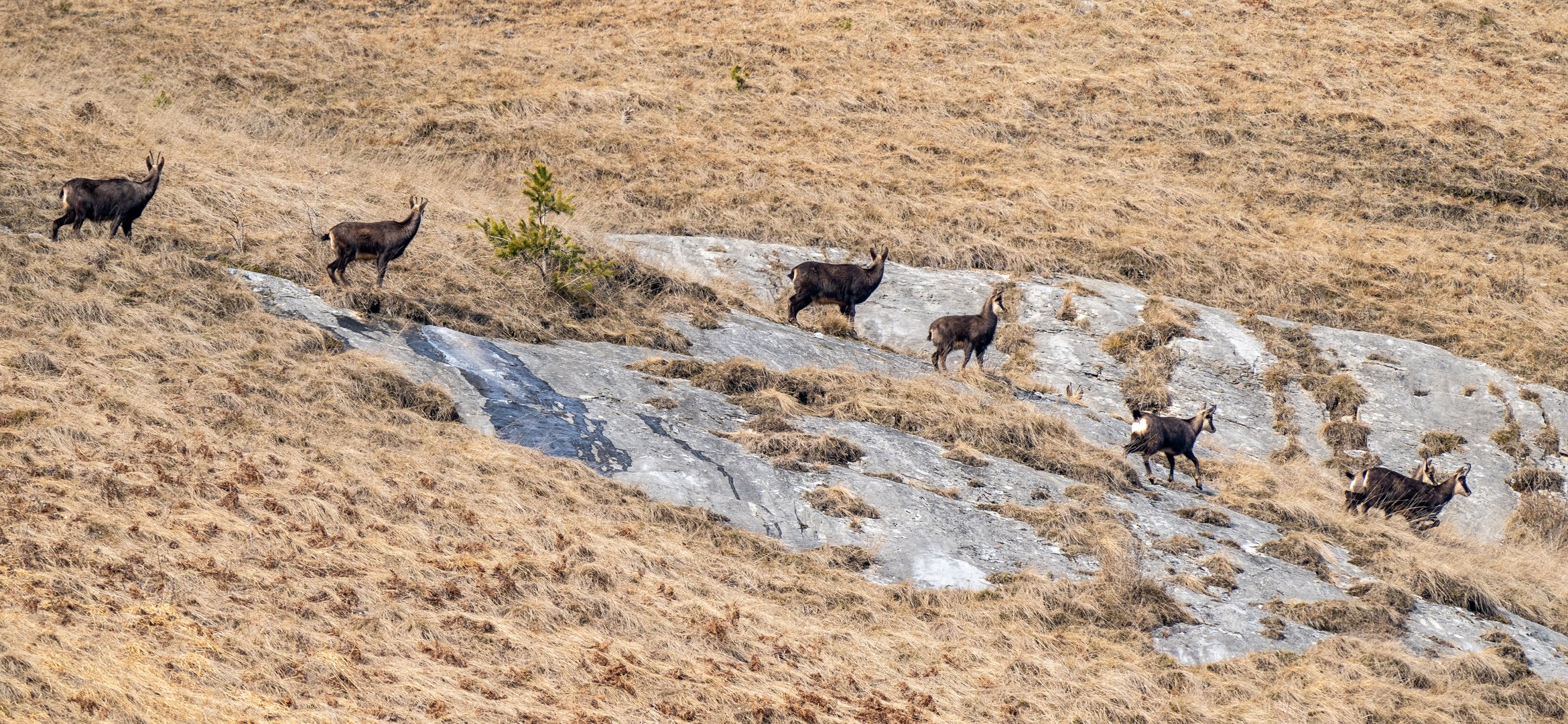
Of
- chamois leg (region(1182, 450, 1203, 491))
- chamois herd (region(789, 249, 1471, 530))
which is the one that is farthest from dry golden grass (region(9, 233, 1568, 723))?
chamois leg (region(1182, 450, 1203, 491))

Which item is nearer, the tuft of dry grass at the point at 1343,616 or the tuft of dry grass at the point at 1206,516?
the tuft of dry grass at the point at 1343,616

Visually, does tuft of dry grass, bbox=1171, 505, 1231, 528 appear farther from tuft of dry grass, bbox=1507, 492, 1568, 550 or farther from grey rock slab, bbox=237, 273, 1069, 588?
tuft of dry grass, bbox=1507, 492, 1568, 550

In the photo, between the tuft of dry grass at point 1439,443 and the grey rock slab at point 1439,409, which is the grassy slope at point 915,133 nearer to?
the grey rock slab at point 1439,409

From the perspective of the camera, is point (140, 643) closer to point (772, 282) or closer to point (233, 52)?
point (772, 282)

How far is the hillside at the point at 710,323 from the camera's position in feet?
32.3

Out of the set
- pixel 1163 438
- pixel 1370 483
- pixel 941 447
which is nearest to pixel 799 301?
pixel 941 447

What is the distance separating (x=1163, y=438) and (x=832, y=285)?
706cm

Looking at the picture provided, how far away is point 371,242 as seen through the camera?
17.6 m

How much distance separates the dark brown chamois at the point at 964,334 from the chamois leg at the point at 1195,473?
414 cm

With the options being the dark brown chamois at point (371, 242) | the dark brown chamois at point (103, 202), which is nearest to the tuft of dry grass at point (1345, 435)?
the dark brown chamois at point (371, 242)

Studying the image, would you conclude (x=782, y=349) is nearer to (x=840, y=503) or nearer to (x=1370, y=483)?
(x=840, y=503)

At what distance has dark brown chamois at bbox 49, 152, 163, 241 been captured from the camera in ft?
58.1

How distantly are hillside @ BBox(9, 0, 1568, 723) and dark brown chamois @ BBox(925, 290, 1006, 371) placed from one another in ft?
3.24

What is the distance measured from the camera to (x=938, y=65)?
3703 cm
